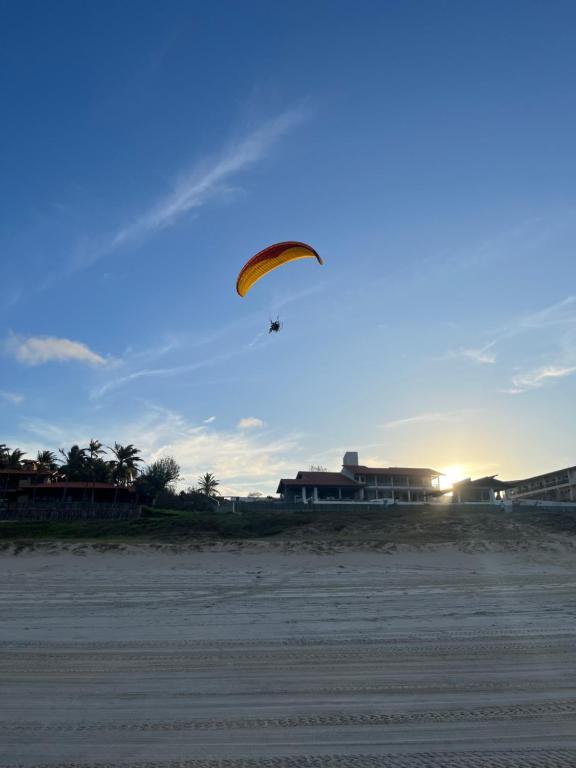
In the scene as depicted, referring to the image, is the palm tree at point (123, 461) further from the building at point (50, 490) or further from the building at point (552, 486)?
the building at point (552, 486)

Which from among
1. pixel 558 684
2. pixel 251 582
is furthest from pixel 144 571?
pixel 558 684

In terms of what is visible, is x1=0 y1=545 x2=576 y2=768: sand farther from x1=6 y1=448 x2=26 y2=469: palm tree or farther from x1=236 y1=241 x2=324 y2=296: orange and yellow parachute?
x1=6 y1=448 x2=26 y2=469: palm tree

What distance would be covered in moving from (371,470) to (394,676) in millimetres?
60013

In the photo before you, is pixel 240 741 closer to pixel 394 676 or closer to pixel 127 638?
pixel 394 676

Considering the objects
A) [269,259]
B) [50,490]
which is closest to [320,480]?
[50,490]

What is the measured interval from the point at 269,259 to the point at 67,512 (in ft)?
93.7

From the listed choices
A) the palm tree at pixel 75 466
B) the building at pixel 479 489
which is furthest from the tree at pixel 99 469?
the building at pixel 479 489

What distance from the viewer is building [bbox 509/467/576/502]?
6900cm

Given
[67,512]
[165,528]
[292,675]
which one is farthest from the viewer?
[67,512]

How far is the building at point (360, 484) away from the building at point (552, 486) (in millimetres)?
10560

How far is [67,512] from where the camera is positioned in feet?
149

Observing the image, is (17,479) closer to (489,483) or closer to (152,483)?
(152,483)

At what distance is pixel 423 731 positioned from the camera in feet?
21.5

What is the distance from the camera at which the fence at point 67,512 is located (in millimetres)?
45156
